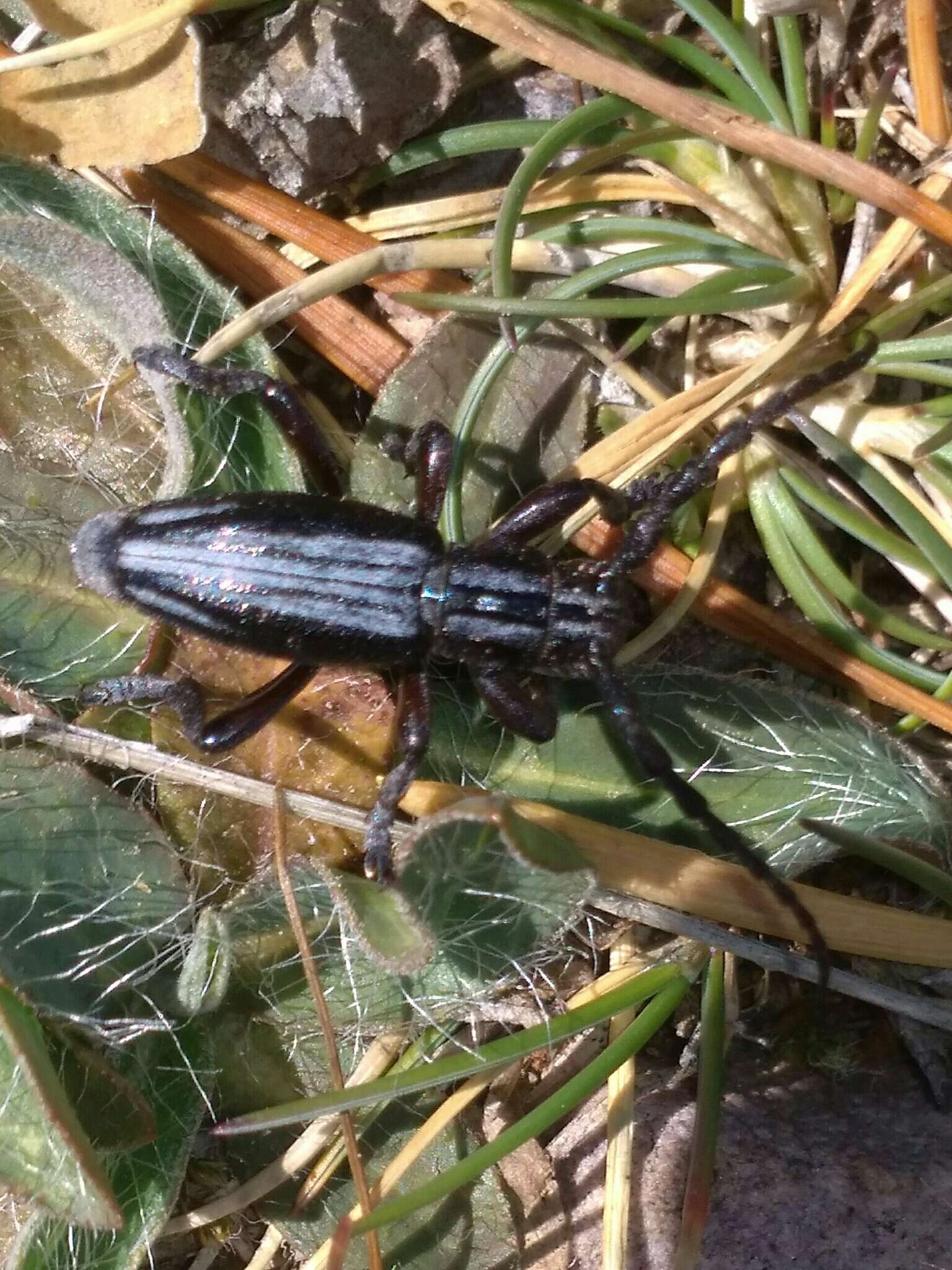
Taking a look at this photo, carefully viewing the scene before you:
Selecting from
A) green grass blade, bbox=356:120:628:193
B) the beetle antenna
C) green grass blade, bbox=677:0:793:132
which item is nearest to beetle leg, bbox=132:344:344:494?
green grass blade, bbox=356:120:628:193

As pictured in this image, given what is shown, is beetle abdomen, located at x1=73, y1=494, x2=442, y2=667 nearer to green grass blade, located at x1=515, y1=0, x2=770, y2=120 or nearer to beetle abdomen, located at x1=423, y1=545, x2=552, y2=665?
beetle abdomen, located at x1=423, y1=545, x2=552, y2=665

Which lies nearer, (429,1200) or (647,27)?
(429,1200)

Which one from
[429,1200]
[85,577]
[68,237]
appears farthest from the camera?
[85,577]

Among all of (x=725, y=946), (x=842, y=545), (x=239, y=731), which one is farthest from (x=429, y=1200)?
(x=842, y=545)

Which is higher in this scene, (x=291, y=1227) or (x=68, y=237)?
(x=68, y=237)

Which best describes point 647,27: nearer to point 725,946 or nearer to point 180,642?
point 180,642

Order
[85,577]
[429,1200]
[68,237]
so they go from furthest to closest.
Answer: [85,577] → [68,237] → [429,1200]

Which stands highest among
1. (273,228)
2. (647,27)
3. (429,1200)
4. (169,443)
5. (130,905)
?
(647,27)
